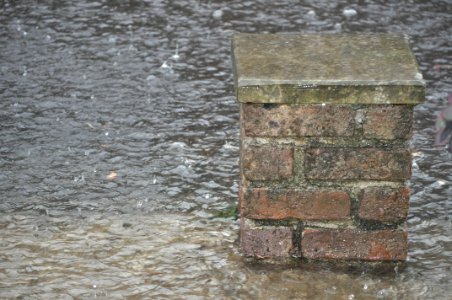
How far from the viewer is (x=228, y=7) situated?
7129 mm

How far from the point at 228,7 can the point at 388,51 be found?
3425 millimetres

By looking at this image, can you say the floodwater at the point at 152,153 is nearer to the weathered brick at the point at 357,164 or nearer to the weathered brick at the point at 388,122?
the weathered brick at the point at 357,164

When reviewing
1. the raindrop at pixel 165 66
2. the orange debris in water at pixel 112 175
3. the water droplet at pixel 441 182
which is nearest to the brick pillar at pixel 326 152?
the water droplet at pixel 441 182

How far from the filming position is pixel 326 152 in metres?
3.56

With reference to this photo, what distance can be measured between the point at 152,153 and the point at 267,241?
138 cm

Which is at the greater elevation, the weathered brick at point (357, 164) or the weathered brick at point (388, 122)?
the weathered brick at point (388, 122)

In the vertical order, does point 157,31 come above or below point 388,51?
below

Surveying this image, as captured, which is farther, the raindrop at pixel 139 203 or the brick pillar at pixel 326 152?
the raindrop at pixel 139 203

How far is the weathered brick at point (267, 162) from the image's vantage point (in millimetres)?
3562

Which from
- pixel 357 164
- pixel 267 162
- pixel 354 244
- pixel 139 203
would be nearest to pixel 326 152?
pixel 357 164

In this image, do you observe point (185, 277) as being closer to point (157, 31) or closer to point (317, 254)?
point (317, 254)

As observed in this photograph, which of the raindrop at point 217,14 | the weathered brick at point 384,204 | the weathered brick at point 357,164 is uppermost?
the weathered brick at point 357,164

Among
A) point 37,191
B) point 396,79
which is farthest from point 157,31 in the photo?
point 396,79

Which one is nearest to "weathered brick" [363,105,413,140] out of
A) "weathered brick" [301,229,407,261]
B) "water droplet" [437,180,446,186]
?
"weathered brick" [301,229,407,261]
